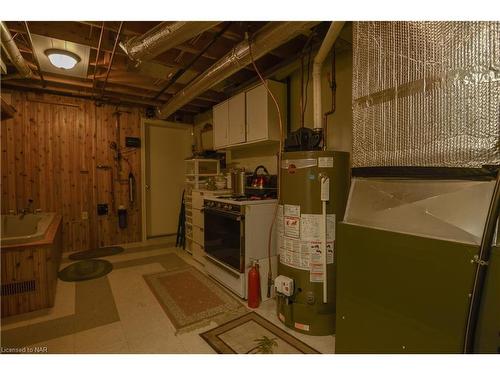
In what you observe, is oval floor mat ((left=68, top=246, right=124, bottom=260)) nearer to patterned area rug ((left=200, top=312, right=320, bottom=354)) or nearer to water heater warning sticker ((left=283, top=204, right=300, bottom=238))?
patterned area rug ((left=200, top=312, right=320, bottom=354))

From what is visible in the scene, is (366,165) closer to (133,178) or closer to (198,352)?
(198,352)

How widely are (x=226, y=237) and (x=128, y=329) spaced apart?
1143mm

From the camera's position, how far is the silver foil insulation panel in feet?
3.09

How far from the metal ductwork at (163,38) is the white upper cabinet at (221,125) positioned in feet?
4.60

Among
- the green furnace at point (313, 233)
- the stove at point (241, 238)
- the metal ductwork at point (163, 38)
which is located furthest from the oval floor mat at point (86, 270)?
the metal ductwork at point (163, 38)

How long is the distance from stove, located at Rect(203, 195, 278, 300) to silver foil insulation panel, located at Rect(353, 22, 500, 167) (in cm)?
122

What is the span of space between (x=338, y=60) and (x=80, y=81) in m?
3.64

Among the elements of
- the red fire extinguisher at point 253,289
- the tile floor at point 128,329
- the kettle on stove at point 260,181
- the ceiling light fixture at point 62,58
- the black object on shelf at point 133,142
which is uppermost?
the ceiling light fixture at point 62,58

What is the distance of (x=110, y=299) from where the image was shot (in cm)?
243

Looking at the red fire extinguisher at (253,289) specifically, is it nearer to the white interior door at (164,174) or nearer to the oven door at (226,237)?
the oven door at (226,237)

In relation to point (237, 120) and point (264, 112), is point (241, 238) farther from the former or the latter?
point (237, 120)

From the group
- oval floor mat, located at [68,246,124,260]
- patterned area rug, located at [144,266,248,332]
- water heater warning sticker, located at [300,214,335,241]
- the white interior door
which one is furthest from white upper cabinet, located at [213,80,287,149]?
oval floor mat, located at [68,246,124,260]

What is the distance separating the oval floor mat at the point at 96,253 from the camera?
374 cm

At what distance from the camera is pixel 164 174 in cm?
491
